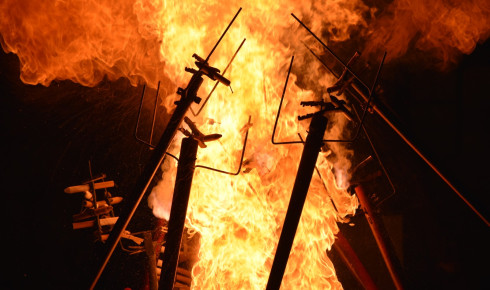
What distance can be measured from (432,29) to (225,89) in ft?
13.6

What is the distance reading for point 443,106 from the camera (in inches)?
279

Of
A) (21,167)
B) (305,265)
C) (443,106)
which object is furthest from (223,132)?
(443,106)

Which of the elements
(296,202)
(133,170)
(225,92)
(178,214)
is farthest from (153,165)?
(133,170)

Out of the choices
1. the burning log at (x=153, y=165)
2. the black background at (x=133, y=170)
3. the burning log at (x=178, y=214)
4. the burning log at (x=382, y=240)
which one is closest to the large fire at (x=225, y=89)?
the burning log at (x=382, y=240)

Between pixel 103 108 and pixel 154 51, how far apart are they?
1573 millimetres

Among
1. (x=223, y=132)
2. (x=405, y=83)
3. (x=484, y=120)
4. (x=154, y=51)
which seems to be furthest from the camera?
(x=405, y=83)

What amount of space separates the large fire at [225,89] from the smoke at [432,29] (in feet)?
6.76

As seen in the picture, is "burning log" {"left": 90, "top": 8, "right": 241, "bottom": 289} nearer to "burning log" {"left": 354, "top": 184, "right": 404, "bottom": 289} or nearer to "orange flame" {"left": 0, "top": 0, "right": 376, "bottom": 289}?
"orange flame" {"left": 0, "top": 0, "right": 376, "bottom": 289}

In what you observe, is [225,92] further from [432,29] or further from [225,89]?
[432,29]

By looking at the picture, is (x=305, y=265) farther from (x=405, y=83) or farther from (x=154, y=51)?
(x=405, y=83)

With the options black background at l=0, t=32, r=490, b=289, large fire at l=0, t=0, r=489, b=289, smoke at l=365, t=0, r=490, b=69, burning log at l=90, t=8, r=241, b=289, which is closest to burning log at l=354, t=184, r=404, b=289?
large fire at l=0, t=0, r=489, b=289

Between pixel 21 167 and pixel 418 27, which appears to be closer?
pixel 21 167

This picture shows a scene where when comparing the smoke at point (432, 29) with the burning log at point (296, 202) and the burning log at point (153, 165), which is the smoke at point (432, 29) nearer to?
the burning log at point (296, 202)

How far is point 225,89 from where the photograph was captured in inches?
205
